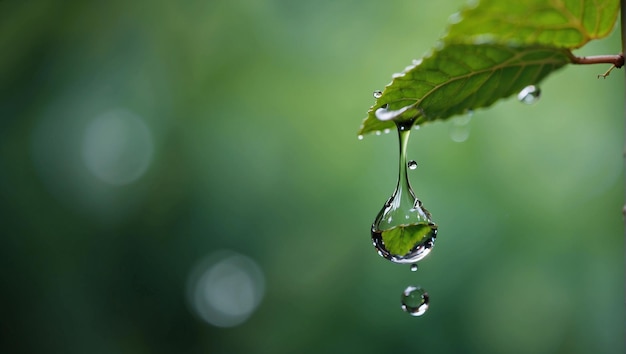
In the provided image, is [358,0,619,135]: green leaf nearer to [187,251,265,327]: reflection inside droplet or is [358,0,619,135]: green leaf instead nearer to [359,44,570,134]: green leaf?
[359,44,570,134]: green leaf

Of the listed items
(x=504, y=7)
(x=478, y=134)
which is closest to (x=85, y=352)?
(x=478, y=134)

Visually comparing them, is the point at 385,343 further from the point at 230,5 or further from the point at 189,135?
the point at 230,5

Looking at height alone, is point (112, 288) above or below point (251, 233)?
below

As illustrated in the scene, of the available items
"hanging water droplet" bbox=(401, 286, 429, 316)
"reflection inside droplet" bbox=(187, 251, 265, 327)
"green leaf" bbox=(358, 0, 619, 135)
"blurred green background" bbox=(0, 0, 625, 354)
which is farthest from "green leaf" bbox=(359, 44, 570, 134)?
"reflection inside droplet" bbox=(187, 251, 265, 327)

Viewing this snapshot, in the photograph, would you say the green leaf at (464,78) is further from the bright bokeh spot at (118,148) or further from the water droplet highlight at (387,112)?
the bright bokeh spot at (118,148)

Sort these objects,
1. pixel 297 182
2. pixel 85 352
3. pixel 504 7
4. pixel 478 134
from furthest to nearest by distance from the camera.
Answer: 1. pixel 85 352
2. pixel 297 182
3. pixel 478 134
4. pixel 504 7

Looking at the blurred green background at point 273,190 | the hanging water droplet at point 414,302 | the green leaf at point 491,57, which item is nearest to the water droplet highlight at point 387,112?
the green leaf at point 491,57

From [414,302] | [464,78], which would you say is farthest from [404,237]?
[414,302]
